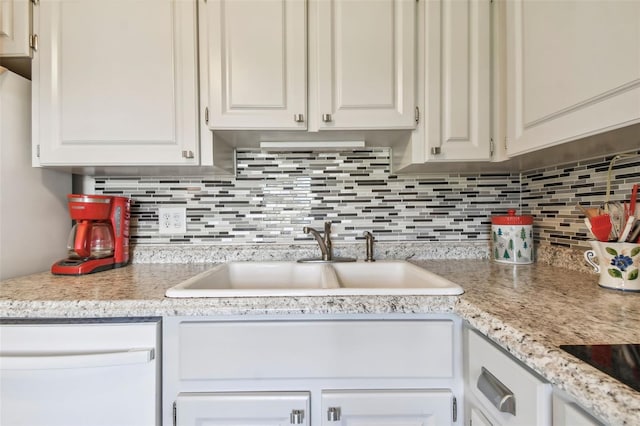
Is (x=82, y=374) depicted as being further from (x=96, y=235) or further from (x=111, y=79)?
(x=111, y=79)

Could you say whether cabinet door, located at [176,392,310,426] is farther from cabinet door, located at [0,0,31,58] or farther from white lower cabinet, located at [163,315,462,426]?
cabinet door, located at [0,0,31,58]

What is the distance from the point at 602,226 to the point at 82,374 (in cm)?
143

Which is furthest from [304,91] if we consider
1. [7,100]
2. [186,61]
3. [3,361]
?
[3,361]

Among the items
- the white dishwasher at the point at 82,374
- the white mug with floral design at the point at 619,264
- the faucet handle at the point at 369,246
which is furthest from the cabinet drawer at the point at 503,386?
the white dishwasher at the point at 82,374

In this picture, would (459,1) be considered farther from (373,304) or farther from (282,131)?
(373,304)

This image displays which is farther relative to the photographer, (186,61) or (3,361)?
(186,61)

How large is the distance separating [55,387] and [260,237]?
81 cm

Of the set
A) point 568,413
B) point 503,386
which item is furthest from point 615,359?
point 503,386

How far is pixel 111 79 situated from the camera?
1063 mm

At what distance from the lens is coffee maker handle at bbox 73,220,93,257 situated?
109cm

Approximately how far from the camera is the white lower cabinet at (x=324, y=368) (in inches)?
29.5

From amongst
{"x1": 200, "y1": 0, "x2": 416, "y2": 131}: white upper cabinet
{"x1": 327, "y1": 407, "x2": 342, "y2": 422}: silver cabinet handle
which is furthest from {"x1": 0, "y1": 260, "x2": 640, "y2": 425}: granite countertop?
{"x1": 200, "y1": 0, "x2": 416, "y2": 131}: white upper cabinet

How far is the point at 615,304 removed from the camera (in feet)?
2.27

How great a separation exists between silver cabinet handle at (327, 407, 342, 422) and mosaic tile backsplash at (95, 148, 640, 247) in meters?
0.73
